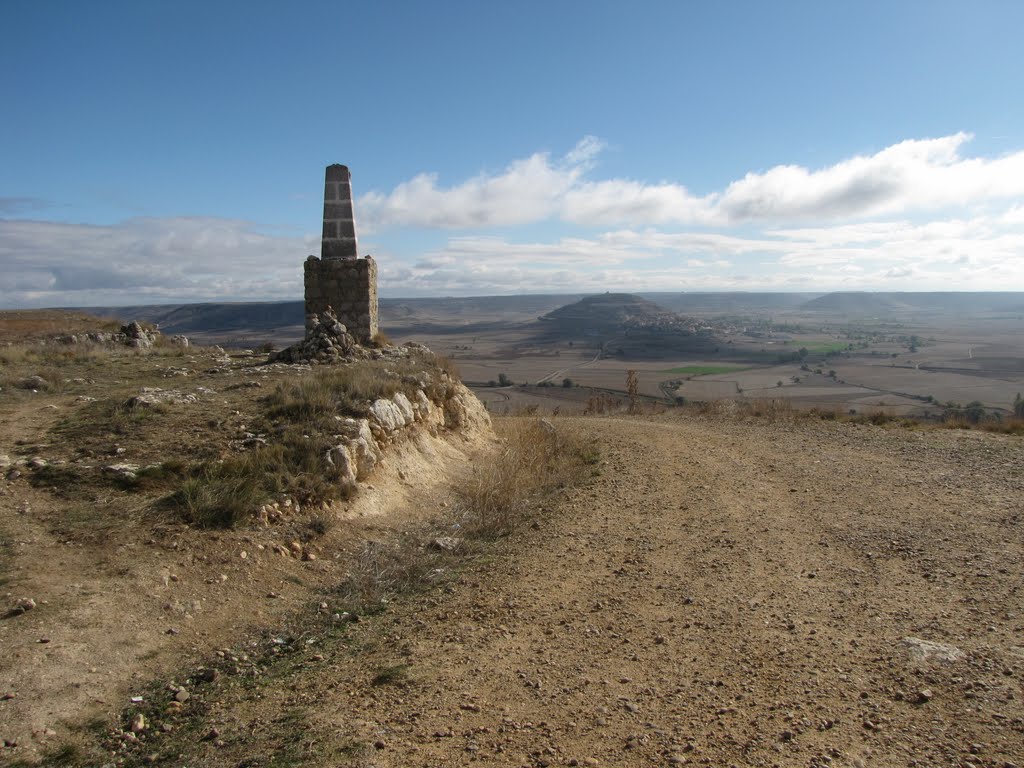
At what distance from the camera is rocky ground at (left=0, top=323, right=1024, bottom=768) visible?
328 centimetres

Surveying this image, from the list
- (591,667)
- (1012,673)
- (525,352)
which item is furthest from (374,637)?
(525,352)

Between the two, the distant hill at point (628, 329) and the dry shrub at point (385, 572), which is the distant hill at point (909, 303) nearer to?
the distant hill at point (628, 329)

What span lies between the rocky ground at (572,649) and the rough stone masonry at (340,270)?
666 centimetres

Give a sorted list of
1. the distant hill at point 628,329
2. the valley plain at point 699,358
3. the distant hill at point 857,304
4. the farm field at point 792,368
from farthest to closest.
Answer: the distant hill at point 857,304
the distant hill at point 628,329
the valley plain at point 699,358
the farm field at point 792,368

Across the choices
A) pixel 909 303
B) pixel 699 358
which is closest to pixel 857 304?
pixel 909 303

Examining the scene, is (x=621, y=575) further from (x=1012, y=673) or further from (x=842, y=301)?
(x=842, y=301)

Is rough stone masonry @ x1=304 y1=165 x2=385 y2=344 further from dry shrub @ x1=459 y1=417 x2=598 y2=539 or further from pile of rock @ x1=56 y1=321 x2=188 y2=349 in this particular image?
pile of rock @ x1=56 y1=321 x2=188 y2=349

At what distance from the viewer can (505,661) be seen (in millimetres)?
4168

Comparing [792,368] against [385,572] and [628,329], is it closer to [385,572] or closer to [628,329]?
[628,329]

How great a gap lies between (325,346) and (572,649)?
859 centimetres


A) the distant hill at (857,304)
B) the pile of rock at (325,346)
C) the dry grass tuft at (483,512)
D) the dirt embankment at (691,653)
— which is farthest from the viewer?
the distant hill at (857,304)

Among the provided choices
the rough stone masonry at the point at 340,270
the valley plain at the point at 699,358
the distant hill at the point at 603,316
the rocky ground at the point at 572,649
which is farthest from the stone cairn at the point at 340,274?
the distant hill at the point at 603,316

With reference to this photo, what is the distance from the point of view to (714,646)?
438 centimetres

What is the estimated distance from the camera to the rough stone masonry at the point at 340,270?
507 inches
